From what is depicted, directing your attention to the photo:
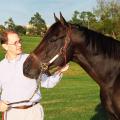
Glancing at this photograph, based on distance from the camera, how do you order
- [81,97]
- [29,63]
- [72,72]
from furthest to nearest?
[72,72], [81,97], [29,63]

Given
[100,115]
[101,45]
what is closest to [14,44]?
[101,45]

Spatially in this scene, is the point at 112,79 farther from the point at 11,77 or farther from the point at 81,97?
the point at 81,97

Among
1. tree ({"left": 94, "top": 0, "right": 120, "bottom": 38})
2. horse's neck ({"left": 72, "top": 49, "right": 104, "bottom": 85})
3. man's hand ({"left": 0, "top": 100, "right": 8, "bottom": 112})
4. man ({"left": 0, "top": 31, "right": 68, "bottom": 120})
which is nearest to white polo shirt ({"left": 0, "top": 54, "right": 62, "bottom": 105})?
man ({"left": 0, "top": 31, "right": 68, "bottom": 120})

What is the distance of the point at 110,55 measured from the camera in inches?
246

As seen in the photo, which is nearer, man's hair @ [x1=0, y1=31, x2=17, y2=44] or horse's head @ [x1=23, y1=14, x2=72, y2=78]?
horse's head @ [x1=23, y1=14, x2=72, y2=78]

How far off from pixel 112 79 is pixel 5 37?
5.19ft

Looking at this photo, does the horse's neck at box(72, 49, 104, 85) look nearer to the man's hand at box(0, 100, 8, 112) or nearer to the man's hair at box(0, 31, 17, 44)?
the man's hair at box(0, 31, 17, 44)

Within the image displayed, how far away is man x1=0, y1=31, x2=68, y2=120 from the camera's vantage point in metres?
6.11

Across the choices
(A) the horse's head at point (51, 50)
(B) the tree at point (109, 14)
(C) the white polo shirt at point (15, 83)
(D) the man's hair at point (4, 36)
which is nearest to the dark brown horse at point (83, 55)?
(A) the horse's head at point (51, 50)

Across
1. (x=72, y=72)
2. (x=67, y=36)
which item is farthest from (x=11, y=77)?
(x=72, y=72)

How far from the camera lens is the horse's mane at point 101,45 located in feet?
20.4

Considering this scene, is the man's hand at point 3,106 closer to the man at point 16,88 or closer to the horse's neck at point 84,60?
the man at point 16,88

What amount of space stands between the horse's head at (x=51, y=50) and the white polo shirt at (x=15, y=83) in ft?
0.50

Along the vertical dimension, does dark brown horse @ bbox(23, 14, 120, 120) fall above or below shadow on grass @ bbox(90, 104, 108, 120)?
above
